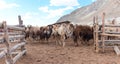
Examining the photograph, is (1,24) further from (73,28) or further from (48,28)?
(48,28)

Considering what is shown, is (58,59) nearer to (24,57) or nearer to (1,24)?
(24,57)

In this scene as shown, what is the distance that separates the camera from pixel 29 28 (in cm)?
1678

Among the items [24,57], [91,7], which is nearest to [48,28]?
[24,57]

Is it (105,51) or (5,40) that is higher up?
(5,40)

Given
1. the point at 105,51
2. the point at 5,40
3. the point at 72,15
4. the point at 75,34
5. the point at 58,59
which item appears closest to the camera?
the point at 5,40

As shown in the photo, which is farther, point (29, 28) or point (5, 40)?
point (29, 28)

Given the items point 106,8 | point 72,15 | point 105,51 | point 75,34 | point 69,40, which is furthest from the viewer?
point 72,15

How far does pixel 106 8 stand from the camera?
288 ft

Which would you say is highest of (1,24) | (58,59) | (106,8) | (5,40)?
(106,8)

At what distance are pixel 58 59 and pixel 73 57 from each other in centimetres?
81

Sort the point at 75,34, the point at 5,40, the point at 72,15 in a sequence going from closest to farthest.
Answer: the point at 5,40 → the point at 75,34 → the point at 72,15

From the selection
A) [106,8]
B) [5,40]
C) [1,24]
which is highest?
[106,8]

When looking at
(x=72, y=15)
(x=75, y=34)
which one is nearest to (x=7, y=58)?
(x=75, y=34)

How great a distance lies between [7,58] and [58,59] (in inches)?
127
